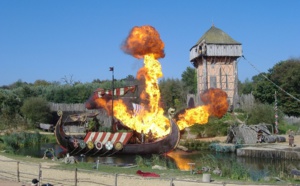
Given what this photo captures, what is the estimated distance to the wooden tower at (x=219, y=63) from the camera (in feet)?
174

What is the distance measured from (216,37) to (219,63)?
12.1ft

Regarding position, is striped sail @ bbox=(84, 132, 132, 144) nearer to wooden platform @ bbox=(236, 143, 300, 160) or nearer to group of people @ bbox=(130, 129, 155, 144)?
group of people @ bbox=(130, 129, 155, 144)

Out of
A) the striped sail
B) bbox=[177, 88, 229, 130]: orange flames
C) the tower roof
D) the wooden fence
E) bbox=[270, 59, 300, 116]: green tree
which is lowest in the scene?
the wooden fence

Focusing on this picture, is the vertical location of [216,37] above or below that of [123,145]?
above

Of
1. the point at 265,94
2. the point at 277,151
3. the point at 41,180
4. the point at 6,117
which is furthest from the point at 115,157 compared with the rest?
the point at 265,94

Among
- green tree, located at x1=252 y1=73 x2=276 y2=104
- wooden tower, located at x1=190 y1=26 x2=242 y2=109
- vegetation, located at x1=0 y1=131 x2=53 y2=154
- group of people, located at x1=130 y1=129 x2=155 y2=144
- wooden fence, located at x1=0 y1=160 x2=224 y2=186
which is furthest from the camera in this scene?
wooden tower, located at x1=190 y1=26 x2=242 y2=109

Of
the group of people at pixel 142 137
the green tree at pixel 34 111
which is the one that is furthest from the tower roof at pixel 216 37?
the group of people at pixel 142 137

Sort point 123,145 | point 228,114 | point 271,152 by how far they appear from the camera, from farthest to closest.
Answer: point 228,114
point 123,145
point 271,152

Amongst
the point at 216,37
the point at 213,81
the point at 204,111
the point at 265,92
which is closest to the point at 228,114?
the point at 213,81

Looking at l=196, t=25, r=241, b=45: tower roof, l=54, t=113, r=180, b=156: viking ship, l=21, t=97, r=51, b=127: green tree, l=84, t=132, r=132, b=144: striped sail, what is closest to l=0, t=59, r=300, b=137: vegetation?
l=21, t=97, r=51, b=127: green tree

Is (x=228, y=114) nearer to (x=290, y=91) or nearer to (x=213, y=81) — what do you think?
(x=213, y=81)

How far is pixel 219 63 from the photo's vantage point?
54.5 meters

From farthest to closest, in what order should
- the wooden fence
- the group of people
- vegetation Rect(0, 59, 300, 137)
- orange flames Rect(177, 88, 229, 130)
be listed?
vegetation Rect(0, 59, 300, 137), orange flames Rect(177, 88, 229, 130), the group of people, the wooden fence

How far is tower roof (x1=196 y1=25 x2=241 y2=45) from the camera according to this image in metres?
54.7
